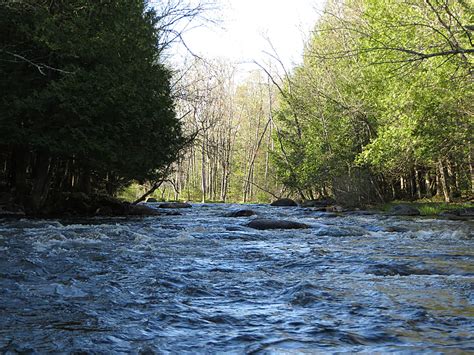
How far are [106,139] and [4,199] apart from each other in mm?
3832

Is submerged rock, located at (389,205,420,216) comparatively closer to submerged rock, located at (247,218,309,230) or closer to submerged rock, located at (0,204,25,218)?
submerged rock, located at (247,218,309,230)

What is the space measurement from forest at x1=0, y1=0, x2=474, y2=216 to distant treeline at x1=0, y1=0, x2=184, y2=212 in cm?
4

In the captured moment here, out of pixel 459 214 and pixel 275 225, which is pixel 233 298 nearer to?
pixel 275 225

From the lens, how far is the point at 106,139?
1331 cm

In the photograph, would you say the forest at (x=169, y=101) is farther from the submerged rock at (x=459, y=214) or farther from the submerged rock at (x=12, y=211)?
the submerged rock at (x=459, y=214)

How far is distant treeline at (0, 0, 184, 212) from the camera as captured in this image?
1240cm

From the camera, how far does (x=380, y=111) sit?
20.5 metres

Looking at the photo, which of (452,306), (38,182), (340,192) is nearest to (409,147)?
(340,192)

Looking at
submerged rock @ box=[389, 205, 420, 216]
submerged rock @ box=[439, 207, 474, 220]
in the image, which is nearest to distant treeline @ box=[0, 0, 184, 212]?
submerged rock @ box=[389, 205, 420, 216]

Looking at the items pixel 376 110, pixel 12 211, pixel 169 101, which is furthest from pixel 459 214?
pixel 12 211

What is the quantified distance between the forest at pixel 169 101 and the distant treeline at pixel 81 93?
0.13 ft

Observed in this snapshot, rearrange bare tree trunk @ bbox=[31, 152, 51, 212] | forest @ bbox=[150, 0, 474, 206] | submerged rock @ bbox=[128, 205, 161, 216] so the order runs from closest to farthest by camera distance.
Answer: forest @ bbox=[150, 0, 474, 206]
bare tree trunk @ bbox=[31, 152, 51, 212]
submerged rock @ bbox=[128, 205, 161, 216]

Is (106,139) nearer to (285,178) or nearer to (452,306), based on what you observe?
(452,306)

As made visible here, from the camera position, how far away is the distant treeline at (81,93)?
1240cm
